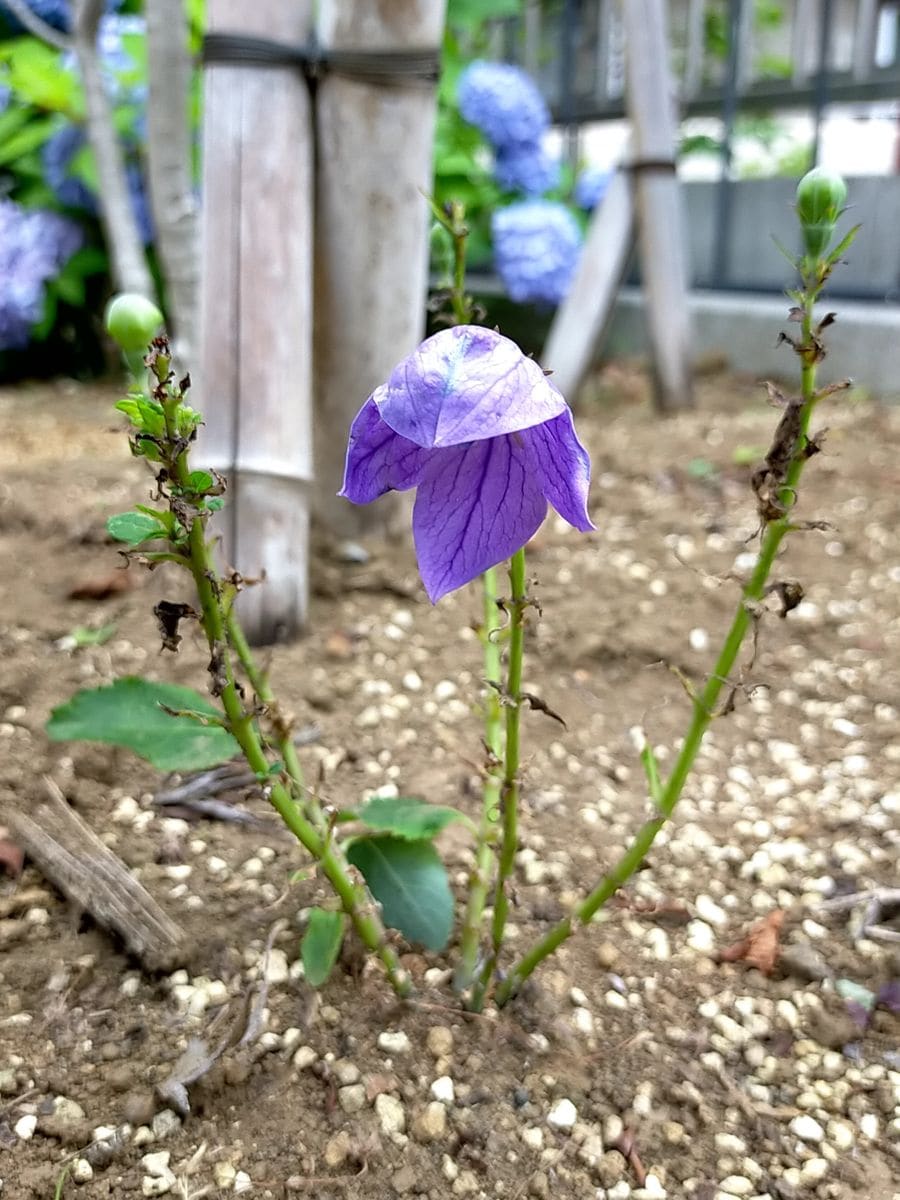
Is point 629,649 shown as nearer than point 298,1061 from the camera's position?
No

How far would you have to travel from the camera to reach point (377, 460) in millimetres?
783

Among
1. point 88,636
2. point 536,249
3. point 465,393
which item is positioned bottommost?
point 88,636

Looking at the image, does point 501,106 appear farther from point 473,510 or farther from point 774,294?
point 473,510

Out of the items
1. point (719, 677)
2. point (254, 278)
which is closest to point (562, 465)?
point (719, 677)

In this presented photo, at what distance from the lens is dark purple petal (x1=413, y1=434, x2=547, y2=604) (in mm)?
763

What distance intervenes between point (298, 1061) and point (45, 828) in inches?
17.7

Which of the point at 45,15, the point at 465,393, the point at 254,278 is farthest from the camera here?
the point at 45,15

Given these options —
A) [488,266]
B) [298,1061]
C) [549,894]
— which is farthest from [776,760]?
[488,266]

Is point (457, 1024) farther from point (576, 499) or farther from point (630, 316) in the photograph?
point (630, 316)

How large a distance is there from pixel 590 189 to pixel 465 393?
13.0 ft

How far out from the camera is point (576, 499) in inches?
29.1

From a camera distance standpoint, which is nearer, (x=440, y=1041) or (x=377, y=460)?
(x=377, y=460)

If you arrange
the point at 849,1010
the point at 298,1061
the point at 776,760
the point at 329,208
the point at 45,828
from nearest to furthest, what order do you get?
1. the point at 298,1061
2. the point at 849,1010
3. the point at 45,828
4. the point at 776,760
5. the point at 329,208

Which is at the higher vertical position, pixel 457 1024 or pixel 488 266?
pixel 488 266
